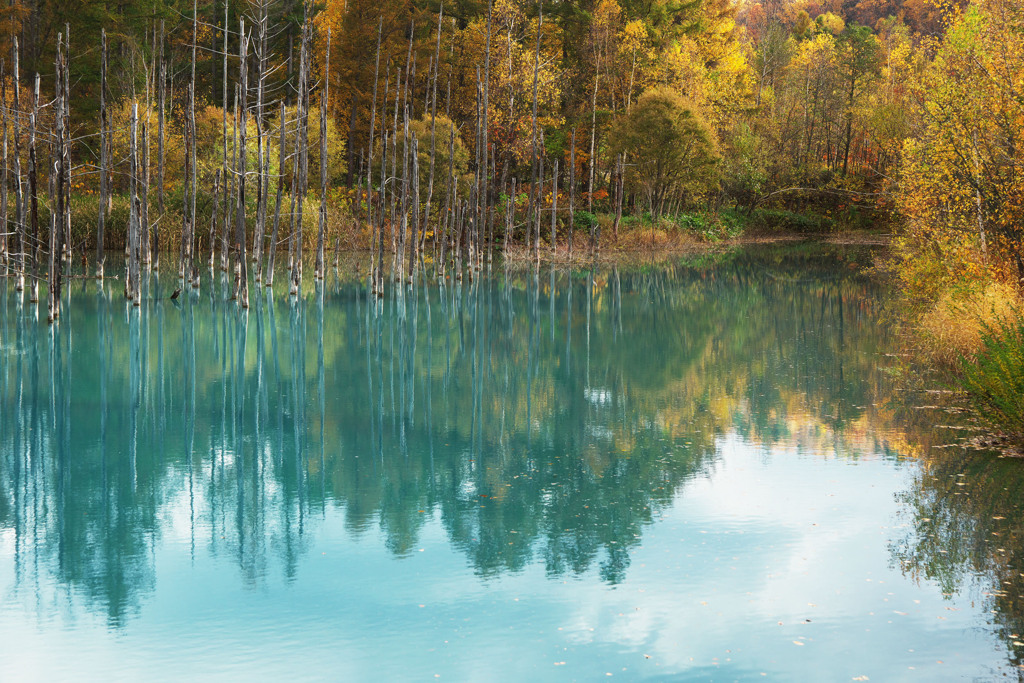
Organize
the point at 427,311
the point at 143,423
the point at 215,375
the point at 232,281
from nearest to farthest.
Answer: the point at 143,423 → the point at 215,375 → the point at 427,311 → the point at 232,281

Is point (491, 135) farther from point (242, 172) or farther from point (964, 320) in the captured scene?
point (964, 320)

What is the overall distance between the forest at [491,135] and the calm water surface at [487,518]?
478 cm

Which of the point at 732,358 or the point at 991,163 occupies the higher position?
the point at 991,163

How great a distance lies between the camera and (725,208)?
61531 millimetres

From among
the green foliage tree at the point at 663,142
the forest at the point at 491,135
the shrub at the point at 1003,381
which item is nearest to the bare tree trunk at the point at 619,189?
the forest at the point at 491,135

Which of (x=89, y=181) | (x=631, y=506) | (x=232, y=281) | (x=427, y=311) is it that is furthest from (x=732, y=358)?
(x=89, y=181)

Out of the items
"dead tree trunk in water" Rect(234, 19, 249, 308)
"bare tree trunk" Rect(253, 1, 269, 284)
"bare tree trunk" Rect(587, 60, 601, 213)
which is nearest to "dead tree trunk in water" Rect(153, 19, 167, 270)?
"bare tree trunk" Rect(253, 1, 269, 284)

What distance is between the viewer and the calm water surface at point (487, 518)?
680 cm

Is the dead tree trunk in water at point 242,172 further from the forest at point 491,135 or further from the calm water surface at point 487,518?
the calm water surface at point 487,518

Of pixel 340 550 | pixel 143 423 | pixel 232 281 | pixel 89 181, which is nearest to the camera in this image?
pixel 340 550

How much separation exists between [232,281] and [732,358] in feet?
58.4

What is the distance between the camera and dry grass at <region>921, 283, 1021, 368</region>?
14891mm

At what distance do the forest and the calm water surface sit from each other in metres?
4.78

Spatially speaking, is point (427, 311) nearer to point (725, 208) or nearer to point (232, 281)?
point (232, 281)
